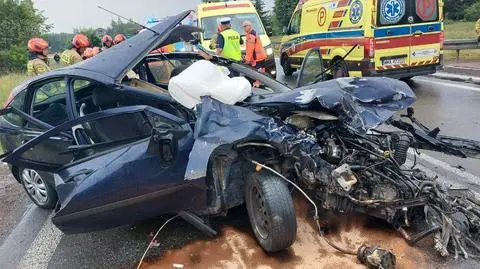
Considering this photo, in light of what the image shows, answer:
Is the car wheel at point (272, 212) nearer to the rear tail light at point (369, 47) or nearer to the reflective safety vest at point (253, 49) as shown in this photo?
the reflective safety vest at point (253, 49)

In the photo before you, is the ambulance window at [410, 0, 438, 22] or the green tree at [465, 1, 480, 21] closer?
the ambulance window at [410, 0, 438, 22]

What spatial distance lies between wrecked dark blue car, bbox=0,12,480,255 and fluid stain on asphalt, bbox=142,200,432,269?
4.8 inches

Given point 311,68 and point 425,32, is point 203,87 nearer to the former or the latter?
point 311,68

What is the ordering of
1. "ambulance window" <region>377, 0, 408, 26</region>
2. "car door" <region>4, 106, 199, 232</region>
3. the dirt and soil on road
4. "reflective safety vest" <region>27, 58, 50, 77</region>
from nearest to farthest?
"car door" <region>4, 106, 199, 232</region> → the dirt and soil on road → "reflective safety vest" <region>27, 58, 50, 77</region> → "ambulance window" <region>377, 0, 408, 26</region>

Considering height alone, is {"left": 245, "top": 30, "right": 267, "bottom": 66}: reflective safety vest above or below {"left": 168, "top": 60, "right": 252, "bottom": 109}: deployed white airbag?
below

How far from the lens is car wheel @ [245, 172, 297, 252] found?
11.2 feet

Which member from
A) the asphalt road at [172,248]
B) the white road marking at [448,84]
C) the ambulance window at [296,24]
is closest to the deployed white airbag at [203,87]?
the asphalt road at [172,248]

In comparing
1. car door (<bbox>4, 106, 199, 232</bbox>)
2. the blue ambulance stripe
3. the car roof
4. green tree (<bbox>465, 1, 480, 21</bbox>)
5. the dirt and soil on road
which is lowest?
green tree (<bbox>465, 1, 480, 21</bbox>)

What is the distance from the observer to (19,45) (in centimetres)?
2889

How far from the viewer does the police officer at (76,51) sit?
9.17 meters

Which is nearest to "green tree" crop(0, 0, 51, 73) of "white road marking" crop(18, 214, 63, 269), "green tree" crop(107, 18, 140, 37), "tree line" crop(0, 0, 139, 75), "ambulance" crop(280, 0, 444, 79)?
"tree line" crop(0, 0, 139, 75)

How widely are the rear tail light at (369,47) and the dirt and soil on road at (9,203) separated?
22.5 ft

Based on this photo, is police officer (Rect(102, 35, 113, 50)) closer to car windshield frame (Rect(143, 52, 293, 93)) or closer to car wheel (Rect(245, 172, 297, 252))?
car windshield frame (Rect(143, 52, 293, 93))

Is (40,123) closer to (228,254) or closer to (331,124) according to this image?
(228,254)
